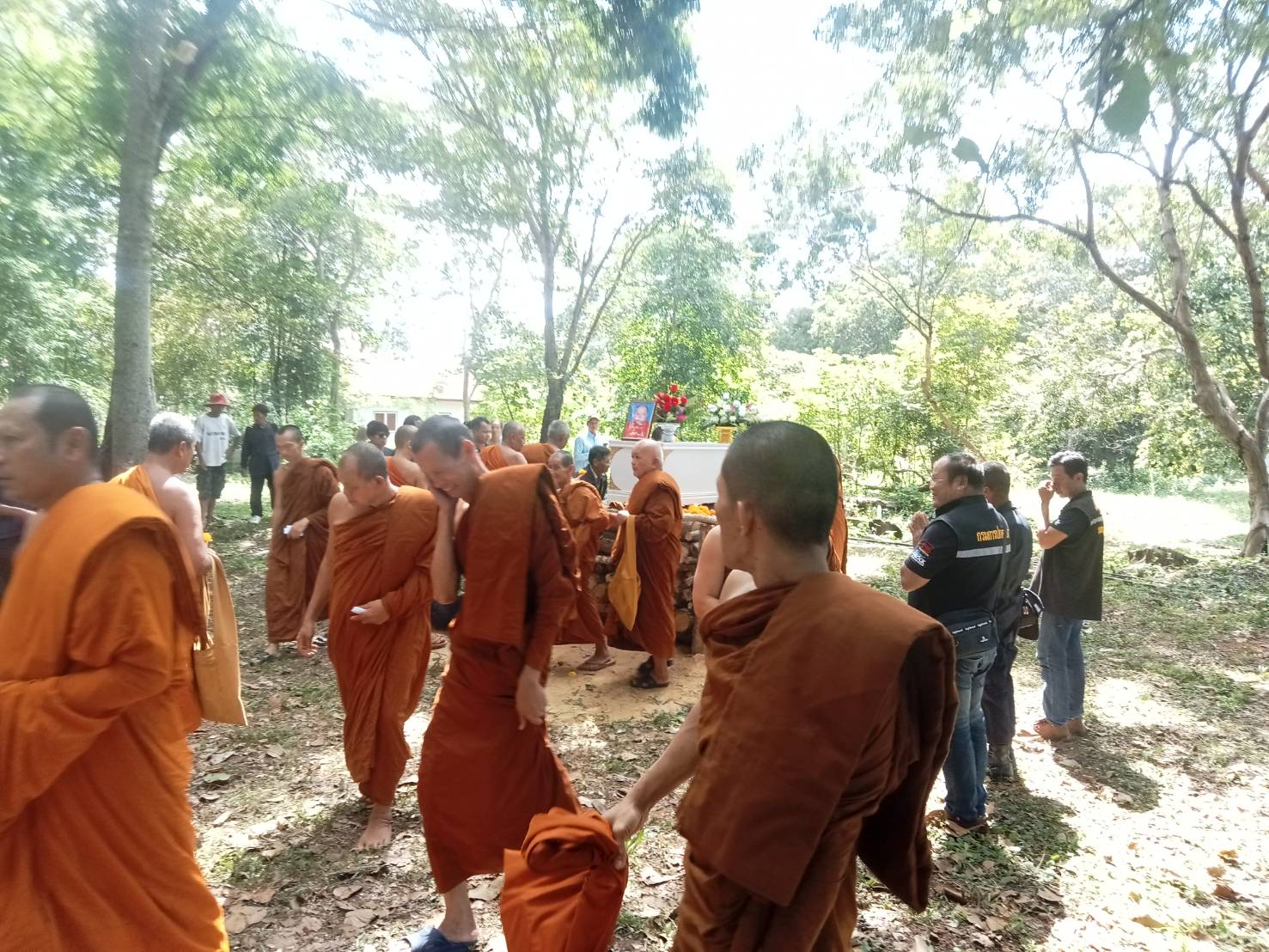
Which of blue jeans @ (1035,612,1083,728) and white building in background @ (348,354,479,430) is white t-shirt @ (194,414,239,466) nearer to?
blue jeans @ (1035,612,1083,728)

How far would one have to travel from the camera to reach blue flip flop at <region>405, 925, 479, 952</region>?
2.86 meters

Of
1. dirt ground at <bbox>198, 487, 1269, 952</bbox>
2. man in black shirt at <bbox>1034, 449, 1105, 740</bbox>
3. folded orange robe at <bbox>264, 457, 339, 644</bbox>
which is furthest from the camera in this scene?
folded orange robe at <bbox>264, 457, 339, 644</bbox>

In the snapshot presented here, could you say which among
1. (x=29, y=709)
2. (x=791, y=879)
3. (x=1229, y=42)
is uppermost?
(x=1229, y=42)

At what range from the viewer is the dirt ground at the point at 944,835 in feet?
10.3

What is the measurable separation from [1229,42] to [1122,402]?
14224 millimetres

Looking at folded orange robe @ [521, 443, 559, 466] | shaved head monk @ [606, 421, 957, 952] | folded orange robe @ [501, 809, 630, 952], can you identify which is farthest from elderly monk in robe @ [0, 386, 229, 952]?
folded orange robe @ [521, 443, 559, 466]

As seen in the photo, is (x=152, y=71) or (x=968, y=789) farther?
(x=152, y=71)

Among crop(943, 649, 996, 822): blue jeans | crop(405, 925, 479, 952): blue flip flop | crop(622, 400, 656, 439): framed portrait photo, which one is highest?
crop(622, 400, 656, 439): framed portrait photo

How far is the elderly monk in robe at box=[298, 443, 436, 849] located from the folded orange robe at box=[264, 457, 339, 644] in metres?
2.64

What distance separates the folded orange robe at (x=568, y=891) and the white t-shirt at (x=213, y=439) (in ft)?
38.0

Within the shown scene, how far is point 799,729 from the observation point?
→ 1339 millimetres

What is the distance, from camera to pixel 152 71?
7574 millimetres

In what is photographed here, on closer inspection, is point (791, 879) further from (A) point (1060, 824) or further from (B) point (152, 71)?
(B) point (152, 71)

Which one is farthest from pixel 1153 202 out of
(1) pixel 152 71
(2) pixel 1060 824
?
(1) pixel 152 71
